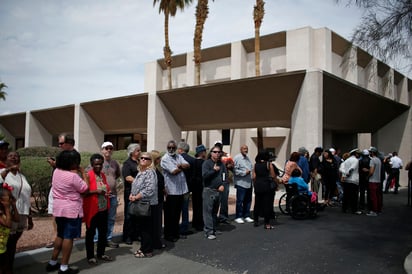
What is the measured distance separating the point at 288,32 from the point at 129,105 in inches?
436

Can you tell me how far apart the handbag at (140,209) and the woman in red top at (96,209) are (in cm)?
41

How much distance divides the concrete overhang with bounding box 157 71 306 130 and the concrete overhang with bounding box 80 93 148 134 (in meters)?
1.91

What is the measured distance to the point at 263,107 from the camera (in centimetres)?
1569

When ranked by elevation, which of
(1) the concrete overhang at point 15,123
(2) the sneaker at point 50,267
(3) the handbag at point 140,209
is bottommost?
(2) the sneaker at point 50,267

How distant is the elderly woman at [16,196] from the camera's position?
158 inches

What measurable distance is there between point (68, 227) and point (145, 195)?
1253mm

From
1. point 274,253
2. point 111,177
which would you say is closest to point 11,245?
point 111,177

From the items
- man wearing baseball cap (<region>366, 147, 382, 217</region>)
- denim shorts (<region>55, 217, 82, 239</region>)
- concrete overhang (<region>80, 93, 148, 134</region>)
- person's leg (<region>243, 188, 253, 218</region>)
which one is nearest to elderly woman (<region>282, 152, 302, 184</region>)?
person's leg (<region>243, 188, 253, 218</region>)

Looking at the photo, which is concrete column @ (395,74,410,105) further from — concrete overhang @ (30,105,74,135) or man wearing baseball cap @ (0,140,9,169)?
man wearing baseball cap @ (0,140,9,169)

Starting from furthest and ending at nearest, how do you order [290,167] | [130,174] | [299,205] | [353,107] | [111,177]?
[353,107] → [290,167] → [299,205] → [130,174] → [111,177]

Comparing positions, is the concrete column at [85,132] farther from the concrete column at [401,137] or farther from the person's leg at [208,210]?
the concrete column at [401,137]

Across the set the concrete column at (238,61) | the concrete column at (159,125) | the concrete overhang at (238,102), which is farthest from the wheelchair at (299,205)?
the concrete column at (238,61)

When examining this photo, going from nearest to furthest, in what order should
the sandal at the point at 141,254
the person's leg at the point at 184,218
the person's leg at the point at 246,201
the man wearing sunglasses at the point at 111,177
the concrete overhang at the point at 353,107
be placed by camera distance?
the sandal at the point at 141,254 → the man wearing sunglasses at the point at 111,177 → the person's leg at the point at 184,218 → the person's leg at the point at 246,201 → the concrete overhang at the point at 353,107

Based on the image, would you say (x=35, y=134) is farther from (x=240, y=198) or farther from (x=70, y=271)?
(x=70, y=271)
